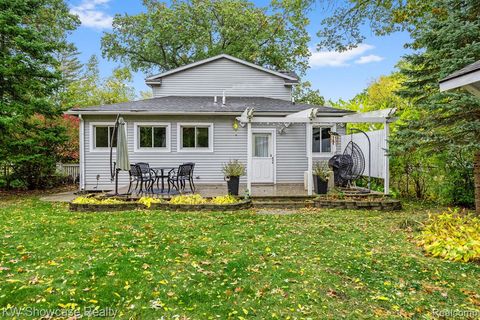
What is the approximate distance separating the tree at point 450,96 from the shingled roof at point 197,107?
4730 mm

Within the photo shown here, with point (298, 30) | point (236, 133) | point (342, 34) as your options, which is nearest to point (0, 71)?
point (236, 133)

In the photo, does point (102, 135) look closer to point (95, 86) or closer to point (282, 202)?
point (282, 202)

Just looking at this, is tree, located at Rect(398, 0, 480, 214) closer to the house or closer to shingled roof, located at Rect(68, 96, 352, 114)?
the house

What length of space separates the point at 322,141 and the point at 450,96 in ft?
20.1

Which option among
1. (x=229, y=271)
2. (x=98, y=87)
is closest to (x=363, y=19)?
(x=229, y=271)

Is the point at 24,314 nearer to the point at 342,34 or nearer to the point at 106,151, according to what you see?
the point at 106,151

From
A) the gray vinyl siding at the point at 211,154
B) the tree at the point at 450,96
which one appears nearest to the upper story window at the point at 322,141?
the gray vinyl siding at the point at 211,154

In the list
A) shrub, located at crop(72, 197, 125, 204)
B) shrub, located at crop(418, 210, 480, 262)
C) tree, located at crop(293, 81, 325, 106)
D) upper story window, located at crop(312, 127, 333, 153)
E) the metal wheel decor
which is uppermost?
tree, located at crop(293, 81, 325, 106)

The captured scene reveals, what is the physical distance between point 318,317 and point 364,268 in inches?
53.5

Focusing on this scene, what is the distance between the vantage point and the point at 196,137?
12.3 metres

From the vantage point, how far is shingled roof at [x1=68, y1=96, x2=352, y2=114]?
1152 centimetres

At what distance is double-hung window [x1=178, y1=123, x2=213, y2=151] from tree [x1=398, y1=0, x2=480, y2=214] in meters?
Answer: 6.70

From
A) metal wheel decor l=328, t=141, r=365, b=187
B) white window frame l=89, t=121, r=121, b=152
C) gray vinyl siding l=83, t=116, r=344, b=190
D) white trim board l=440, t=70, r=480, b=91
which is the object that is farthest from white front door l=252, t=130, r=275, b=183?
white trim board l=440, t=70, r=480, b=91

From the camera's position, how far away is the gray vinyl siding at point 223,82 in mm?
15000
